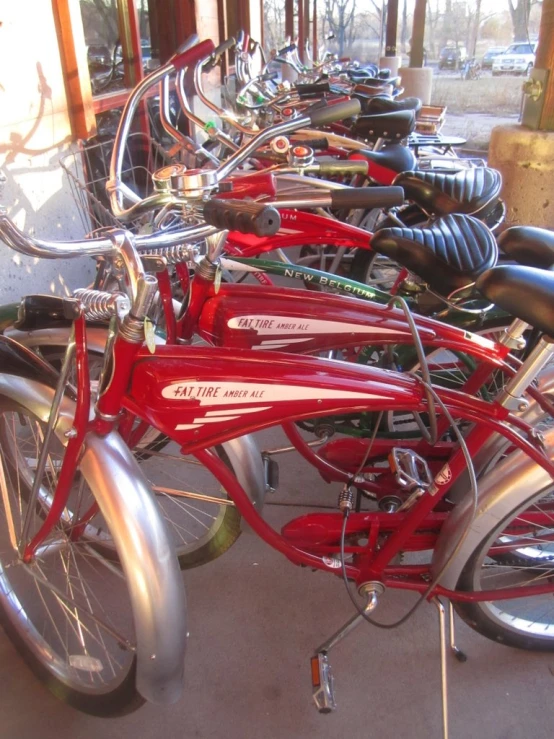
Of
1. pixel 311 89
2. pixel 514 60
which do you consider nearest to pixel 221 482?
pixel 311 89

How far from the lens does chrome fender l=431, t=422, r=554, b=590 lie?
126cm

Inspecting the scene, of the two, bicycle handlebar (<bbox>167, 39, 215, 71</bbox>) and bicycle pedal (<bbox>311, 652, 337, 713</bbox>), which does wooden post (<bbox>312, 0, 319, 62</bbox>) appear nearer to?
bicycle handlebar (<bbox>167, 39, 215, 71</bbox>)

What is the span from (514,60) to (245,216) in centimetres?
1569

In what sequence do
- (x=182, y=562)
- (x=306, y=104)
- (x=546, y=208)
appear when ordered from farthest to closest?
(x=546, y=208), (x=306, y=104), (x=182, y=562)

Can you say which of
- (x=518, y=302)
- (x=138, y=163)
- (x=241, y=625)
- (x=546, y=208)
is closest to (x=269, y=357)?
(x=518, y=302)

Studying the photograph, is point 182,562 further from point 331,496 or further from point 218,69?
point 218,69

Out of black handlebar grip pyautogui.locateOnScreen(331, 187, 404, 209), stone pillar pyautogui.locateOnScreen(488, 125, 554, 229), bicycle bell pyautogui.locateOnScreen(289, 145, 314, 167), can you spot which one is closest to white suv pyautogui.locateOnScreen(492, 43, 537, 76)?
stone pillar pyautogui.locateOnScreen(488, 125, 554, 229)

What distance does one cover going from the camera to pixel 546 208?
4.02m

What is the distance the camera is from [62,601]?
1.51 meters

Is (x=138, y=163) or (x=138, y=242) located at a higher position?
(x=138, y=242)

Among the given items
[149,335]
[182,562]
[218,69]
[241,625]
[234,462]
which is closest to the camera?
[149,335]

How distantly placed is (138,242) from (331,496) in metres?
1.38

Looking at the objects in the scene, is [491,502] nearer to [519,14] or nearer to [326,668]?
[326,668]

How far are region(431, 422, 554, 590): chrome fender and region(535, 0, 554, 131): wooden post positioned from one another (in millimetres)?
3457
